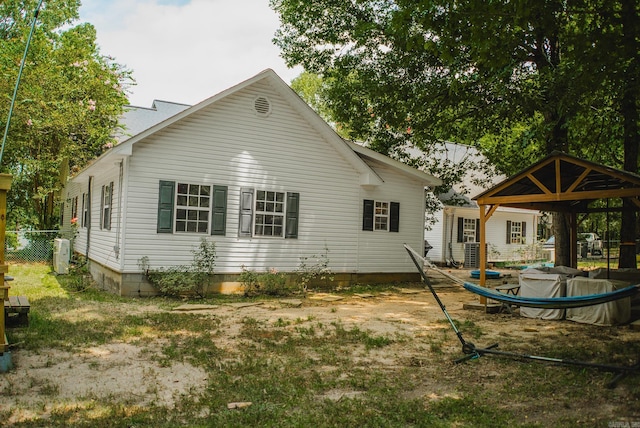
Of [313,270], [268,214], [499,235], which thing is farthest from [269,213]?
[499,235]

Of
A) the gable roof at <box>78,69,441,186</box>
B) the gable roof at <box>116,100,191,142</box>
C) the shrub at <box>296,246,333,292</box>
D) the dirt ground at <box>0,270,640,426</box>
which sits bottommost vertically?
the dirt ground at <box>0,270,640,426</box>

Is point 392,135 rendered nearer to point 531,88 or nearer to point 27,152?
point 531,88

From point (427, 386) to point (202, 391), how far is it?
2388 millimetres

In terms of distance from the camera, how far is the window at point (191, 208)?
11461 mm

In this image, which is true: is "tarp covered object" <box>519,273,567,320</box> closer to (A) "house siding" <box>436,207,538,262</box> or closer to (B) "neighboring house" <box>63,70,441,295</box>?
(B) "neighboring house" <box>63,70,441,295</box>

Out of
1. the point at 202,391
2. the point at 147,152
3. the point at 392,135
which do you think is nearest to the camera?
the point at 202,391

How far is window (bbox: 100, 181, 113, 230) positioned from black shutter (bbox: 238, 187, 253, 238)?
11.2ft

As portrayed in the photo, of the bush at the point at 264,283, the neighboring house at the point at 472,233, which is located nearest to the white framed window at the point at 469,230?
the neighboring house at the point at 472,233

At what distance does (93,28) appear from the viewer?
28.5 meters

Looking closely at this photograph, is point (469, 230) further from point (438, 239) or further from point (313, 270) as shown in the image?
point (313, 270)

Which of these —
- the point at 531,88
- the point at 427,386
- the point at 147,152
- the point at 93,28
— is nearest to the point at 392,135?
the point at 531,88

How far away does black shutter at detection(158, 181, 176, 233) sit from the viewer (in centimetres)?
1141

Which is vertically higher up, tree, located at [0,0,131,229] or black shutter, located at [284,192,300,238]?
tree, located at [0,0,131,229]

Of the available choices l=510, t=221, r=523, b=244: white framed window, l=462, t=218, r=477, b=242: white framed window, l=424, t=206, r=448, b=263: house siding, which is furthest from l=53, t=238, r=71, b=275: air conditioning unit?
l=510, t=221, r=523, b=244: white framed window
